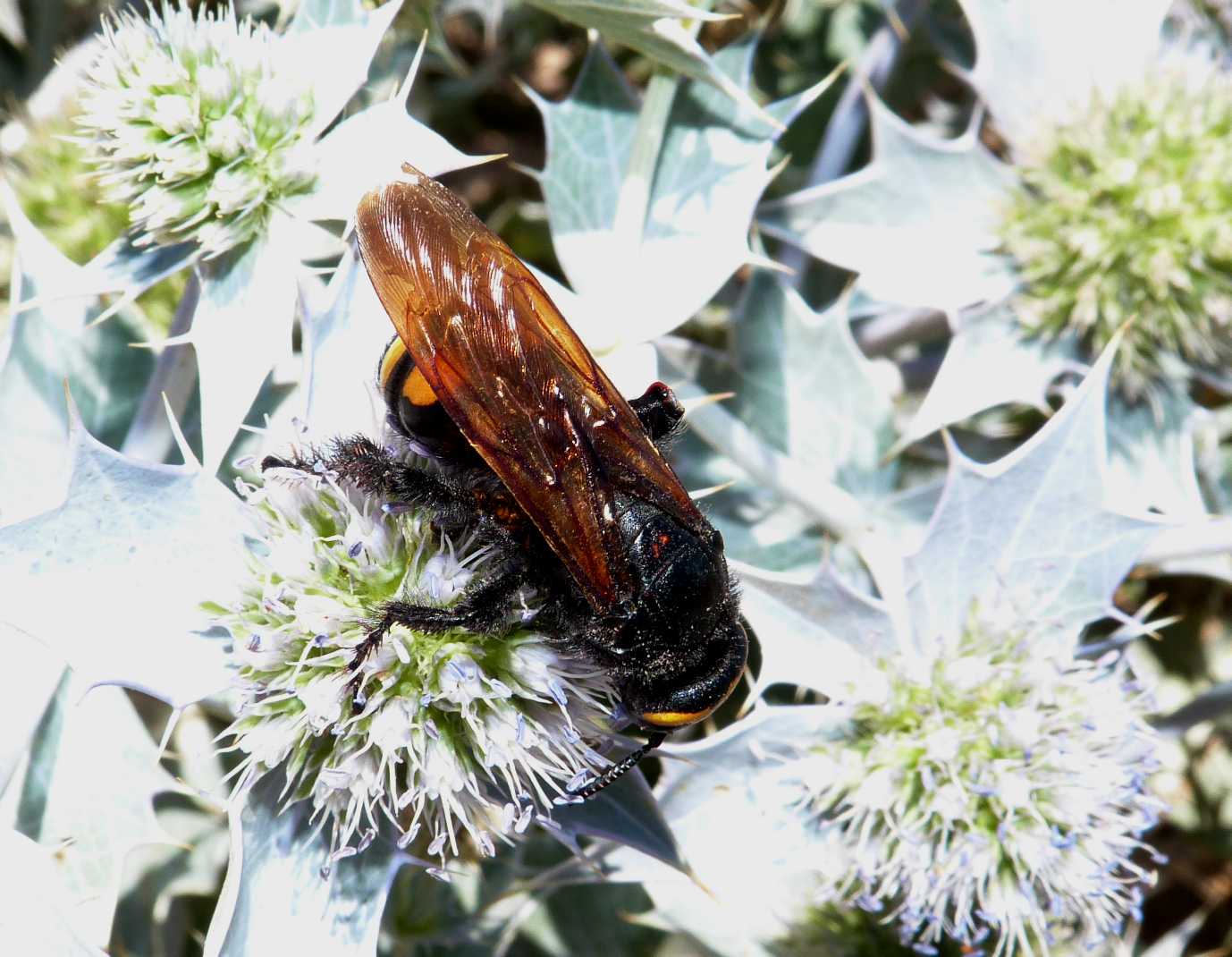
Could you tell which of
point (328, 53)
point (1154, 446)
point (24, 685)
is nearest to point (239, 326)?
point (328, 53)

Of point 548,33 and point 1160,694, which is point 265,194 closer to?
point 548,33

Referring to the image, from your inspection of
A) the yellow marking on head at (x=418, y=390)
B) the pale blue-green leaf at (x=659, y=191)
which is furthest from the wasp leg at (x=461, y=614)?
the pale blue-green leaf at (x=659, y=191)

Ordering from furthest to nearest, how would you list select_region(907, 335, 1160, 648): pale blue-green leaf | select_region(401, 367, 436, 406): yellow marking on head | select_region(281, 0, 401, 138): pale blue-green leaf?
select_region(907, 335, 1160, 648): pale blue-green leaf → select_region(281, 0, 401, 138): pale blue-green leaf → select_region(401, 367, 436, 406): yellow marking on head

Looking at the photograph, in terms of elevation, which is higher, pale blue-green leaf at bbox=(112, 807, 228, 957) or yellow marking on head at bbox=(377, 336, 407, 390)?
yellow marking on head at bbox=(377, 336, 407, 390)

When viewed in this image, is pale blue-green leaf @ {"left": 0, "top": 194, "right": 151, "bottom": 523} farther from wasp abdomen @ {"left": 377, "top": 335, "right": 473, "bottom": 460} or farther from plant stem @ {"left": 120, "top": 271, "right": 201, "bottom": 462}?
wasp abdomen @ {"left": 377, "top": 335, "right": 473, "bottom": 460}

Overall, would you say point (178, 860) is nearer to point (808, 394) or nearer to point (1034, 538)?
point (808, 394)

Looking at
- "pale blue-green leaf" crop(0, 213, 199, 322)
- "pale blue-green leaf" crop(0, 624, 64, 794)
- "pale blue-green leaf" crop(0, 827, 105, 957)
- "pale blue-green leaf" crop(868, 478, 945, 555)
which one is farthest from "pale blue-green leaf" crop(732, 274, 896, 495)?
"pale blue-green leaf" crop(0, 827, 105, 957)

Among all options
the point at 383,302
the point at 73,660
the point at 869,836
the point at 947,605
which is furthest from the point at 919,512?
the point at 73,660
